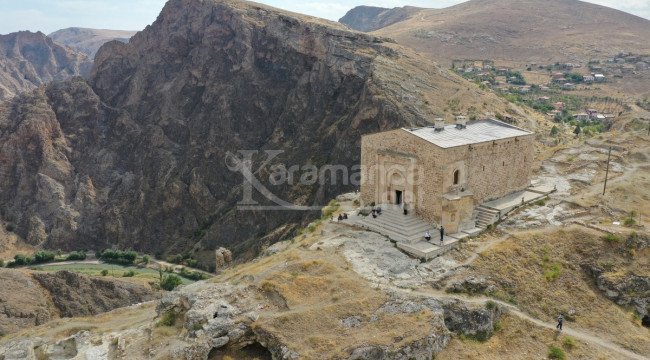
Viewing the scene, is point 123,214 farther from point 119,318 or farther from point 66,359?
point 66,359

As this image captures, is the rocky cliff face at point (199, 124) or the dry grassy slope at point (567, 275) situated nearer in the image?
the dry grassy slope at point (567, 275)

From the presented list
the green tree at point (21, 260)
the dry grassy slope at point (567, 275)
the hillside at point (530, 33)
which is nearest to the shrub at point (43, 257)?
the green tree at point (21, 260)

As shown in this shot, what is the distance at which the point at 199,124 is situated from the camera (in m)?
99.1

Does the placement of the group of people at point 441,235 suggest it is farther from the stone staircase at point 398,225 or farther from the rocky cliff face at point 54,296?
the rocky cliff face at point 54,296

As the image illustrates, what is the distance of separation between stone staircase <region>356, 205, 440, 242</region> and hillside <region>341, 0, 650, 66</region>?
344 ft

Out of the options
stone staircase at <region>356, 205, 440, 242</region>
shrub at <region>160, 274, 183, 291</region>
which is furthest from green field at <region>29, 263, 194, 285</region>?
stone staircase at <region>356, 205, 440, 242</region>

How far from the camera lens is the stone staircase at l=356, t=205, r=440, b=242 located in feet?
96.4

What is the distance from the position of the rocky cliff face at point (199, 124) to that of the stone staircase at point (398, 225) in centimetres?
3624

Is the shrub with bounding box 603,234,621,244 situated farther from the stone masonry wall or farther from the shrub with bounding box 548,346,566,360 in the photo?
the shrub with bounding box 548,346,566,360

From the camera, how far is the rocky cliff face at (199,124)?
7612cm

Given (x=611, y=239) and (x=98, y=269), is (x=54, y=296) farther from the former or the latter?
(x=611, y=239)

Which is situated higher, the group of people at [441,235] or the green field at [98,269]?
the group of people at [441,235]

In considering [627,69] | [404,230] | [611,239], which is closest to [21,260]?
[404,230]

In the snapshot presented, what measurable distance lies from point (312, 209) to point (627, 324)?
47667 millimetres
